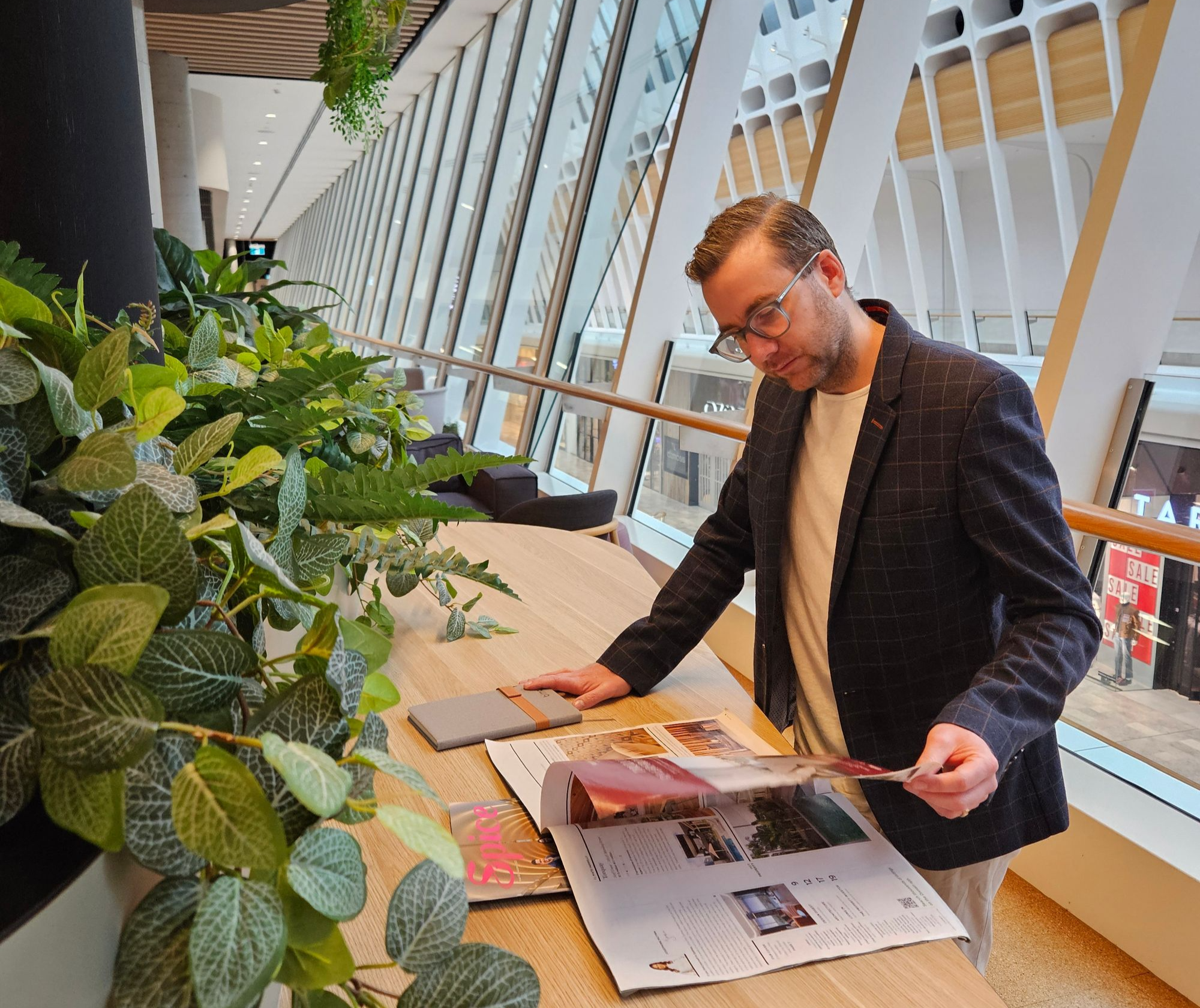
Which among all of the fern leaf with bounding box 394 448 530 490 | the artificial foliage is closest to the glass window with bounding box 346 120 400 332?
the fern leaf with bounding box 394 448 530 490

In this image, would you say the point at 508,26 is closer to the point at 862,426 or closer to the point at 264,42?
the point at 264,42

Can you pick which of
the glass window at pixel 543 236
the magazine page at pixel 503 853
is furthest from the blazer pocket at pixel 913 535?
the glass window at pixel 543 236

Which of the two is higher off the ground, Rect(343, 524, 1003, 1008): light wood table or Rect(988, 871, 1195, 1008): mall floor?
Rect(343, 524, 1003, 1008): light wood table

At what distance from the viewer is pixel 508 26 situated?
9758 mm

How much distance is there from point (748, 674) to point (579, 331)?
12.5 feet

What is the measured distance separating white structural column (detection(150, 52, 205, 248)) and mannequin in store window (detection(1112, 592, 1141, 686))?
5.36 metres

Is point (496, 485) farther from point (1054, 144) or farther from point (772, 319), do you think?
point (772, 319)

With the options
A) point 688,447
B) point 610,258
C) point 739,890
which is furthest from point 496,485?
point 739,890

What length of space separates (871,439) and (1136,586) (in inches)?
74.7

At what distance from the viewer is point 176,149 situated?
6344 millimetres

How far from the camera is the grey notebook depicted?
137 cm

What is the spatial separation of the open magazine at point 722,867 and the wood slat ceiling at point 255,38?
7.57 m

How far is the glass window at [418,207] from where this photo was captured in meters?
12.2

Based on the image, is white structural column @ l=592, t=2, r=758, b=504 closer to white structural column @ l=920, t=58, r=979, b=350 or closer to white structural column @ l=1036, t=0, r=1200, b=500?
white structural column @ l=920, t=58, r=979, b=350
